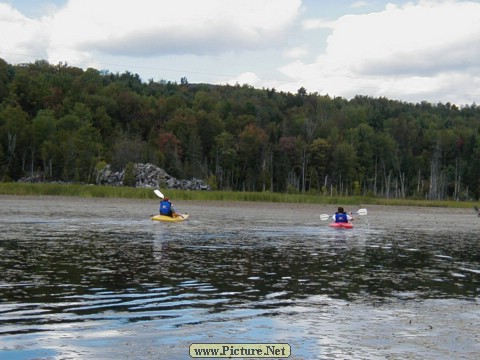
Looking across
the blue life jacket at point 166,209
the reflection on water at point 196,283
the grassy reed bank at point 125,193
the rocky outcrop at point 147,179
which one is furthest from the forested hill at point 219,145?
the reflection on water at point 196,283

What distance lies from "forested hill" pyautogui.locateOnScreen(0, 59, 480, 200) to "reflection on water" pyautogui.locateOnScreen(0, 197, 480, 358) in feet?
266

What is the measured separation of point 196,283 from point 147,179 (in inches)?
3413

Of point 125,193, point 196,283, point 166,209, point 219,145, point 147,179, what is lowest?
point 196,283

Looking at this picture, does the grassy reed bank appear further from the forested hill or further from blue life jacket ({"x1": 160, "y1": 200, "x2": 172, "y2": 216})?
the forested hill

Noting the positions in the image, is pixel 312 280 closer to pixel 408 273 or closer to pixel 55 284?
pixel 408 273

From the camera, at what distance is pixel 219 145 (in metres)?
133

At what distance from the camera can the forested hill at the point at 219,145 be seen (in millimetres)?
111938

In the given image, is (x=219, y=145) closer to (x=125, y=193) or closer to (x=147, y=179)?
(x=147, y=179)

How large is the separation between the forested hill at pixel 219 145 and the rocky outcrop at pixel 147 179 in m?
2.11

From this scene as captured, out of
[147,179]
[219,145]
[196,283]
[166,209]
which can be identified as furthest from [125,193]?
[219,145]

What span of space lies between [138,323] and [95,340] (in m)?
1.34

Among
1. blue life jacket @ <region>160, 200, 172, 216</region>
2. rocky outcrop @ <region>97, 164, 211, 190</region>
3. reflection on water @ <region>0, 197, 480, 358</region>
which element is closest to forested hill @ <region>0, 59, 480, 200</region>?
rocky outcrop @ <region>97, 164, 211, 190</region>

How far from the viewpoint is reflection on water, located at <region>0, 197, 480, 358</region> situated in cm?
1169

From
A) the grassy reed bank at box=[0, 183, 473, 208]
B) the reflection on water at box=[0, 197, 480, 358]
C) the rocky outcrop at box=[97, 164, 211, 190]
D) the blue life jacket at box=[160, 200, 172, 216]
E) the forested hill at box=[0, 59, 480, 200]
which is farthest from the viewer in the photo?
the forested hill at box=[0, 59, 480, 200]
